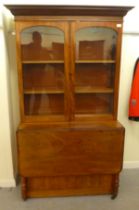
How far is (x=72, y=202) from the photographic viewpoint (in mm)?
2197

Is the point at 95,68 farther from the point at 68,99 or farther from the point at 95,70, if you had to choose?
the point at 68,99

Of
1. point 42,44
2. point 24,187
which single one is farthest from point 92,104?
point 24,187

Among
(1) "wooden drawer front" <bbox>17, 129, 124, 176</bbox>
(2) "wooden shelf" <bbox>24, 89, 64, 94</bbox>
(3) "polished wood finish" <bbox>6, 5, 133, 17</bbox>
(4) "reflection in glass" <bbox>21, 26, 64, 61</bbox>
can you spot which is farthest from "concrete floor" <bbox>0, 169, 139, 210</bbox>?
(3) "polished wood finish" <bbox>6, 5, 133, 17</bbox>

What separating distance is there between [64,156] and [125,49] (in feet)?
4.65

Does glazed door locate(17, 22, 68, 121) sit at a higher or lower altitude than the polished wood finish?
lower

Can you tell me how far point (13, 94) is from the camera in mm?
2459

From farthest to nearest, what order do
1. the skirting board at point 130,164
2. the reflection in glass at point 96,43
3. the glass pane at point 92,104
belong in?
1. the skirting board at point 130,164
2. the glass pane at point 92,104
3. the reflection in glass at point 96,43

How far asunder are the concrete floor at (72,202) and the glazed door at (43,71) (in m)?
0.86

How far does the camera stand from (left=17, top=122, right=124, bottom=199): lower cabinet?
6.68ft

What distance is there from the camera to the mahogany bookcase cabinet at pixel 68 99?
199 cm

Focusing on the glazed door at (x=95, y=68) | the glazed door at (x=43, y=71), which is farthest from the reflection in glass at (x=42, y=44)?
the glazed door at (x=95, y=68)

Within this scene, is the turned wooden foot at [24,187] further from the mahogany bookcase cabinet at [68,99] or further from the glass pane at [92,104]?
the glass pane at [92,104]

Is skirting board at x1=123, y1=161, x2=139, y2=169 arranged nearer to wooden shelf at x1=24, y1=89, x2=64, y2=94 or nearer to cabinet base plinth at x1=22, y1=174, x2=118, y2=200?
cabinet base plinth at x1=22, y1=174, x2=118, y2=200

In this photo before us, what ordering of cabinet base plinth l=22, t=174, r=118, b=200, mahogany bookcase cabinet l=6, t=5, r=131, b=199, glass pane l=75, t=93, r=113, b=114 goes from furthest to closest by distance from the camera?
glass pane l=75, t=93, r=113, b=114, cabinet base plinth l=22, t=174, r=118, b=200, mahogany bookcase cabinet l=6, t=5, r=131, b=199
